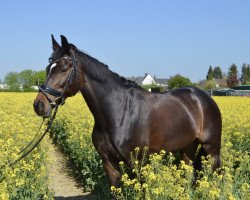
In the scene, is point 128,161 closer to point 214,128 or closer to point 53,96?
point 53,96

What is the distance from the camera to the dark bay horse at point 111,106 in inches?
171

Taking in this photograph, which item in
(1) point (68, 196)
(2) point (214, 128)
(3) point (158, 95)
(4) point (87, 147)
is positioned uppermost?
(3) point (158, 95)

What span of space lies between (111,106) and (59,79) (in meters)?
0.63

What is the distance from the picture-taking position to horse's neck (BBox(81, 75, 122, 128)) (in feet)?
14.9

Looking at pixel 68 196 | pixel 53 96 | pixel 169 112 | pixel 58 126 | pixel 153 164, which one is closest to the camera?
pixel 153 164

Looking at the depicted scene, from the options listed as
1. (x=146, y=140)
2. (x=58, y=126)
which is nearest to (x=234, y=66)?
(x=58, y=126)

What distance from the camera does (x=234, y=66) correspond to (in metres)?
127

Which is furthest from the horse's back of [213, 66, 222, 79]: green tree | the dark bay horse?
[213, 66, 222, 79]: green tree

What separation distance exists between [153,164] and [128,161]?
0.60 metres

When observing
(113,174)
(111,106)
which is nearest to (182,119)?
(111,106)

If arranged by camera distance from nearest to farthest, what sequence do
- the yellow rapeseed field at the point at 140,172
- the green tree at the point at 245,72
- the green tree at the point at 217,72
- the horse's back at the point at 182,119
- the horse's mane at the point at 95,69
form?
the yellow rapeseed field at the point at 140,172 < the horse's mane at the point at 95,69 < the horse's back at the point at 182,119 < the green tree at the point at 245,72 < the green tree at the point at 217,72

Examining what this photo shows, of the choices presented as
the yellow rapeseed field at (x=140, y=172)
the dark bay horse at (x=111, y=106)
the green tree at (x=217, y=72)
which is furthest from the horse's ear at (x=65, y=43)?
the green tree at (x=217, y=72)

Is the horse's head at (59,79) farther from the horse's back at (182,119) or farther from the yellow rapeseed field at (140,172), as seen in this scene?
the horse's back at (182,119)

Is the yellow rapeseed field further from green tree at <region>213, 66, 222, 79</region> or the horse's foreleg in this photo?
green tree at <region>213, 66, 222, 79</region>
